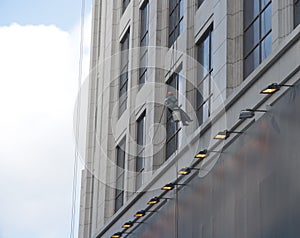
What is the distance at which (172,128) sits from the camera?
40.2 meters

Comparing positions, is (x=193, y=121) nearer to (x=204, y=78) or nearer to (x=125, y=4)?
(x=204, y=78)

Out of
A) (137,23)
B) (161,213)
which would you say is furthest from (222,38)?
(137,23)

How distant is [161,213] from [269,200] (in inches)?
461

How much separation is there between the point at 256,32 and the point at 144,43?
15.4 m

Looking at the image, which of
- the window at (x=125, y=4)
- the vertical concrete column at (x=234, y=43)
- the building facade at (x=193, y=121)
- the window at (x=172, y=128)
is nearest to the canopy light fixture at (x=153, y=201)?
the building facade at (x=193, y=121)

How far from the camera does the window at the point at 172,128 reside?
3950 centimetres

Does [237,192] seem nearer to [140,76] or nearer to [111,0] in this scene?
[140,76]

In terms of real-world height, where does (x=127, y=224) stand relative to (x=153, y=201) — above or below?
above

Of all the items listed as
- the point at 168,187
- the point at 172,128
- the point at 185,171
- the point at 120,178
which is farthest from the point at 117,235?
the point at 185,171

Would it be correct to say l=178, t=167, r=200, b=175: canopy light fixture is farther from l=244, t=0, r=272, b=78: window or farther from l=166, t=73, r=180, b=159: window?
l=244, t=0, r=272, b=78: window

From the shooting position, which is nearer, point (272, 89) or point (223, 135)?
point (272, 89)

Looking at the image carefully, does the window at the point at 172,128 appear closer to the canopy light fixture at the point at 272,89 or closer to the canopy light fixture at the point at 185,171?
the canopy light fixture at the point at 185,171

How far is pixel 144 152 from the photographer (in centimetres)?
4388

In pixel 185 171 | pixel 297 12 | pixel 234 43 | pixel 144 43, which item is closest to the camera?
pixel 297 12
